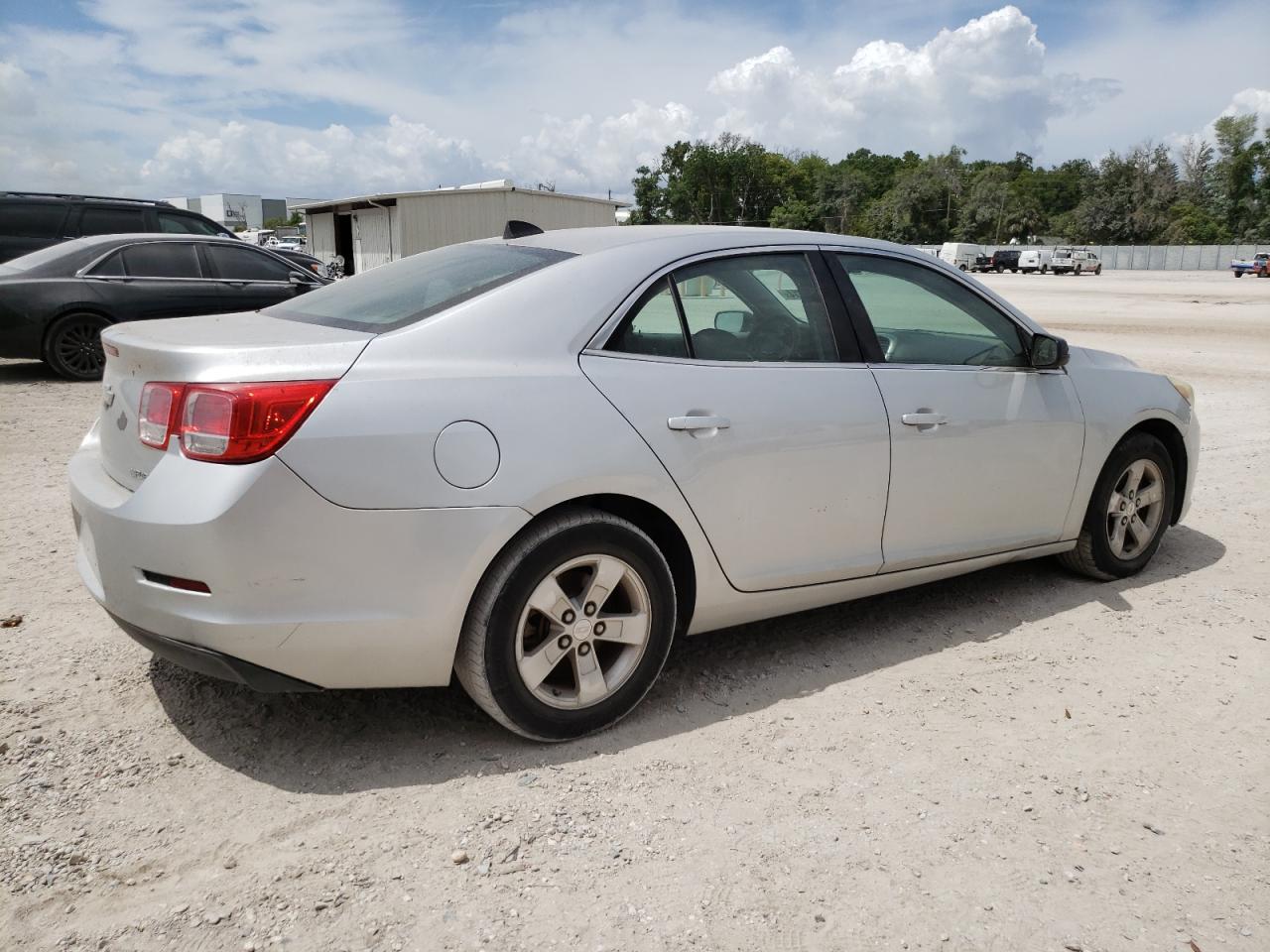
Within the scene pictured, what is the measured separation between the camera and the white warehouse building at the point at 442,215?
3238 cm

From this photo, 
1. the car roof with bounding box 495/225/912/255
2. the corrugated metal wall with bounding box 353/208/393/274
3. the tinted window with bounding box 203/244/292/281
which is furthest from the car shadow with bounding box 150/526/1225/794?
the corrugated metal wall with bounding box 353/208/393/274

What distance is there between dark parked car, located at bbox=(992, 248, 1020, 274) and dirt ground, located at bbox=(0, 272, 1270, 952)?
76.3 m

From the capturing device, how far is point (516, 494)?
2854 mm

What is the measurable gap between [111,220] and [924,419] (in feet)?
38.5

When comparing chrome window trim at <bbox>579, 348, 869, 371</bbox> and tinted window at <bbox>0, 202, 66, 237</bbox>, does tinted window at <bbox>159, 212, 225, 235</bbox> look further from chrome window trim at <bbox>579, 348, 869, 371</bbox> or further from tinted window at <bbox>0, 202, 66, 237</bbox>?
chrome window trim at <bbox>579, 348, 869, 371</bbox>

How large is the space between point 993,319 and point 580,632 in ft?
7.72

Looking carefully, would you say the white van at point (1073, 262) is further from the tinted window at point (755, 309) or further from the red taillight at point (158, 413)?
the red taillight at point (158, 413)

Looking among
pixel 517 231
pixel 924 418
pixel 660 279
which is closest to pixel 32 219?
pixel 517 231

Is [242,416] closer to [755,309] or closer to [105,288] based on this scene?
[755,309]

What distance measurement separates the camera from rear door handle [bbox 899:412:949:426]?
12.3 ft

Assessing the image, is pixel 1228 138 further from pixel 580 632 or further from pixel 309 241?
pixel 580 632

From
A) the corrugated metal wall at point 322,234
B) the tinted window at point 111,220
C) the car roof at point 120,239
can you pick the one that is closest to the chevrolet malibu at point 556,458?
the car roof at point 120,239

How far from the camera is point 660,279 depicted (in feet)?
11.1

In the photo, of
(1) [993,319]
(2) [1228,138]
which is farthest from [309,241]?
(2) [1228,138]
